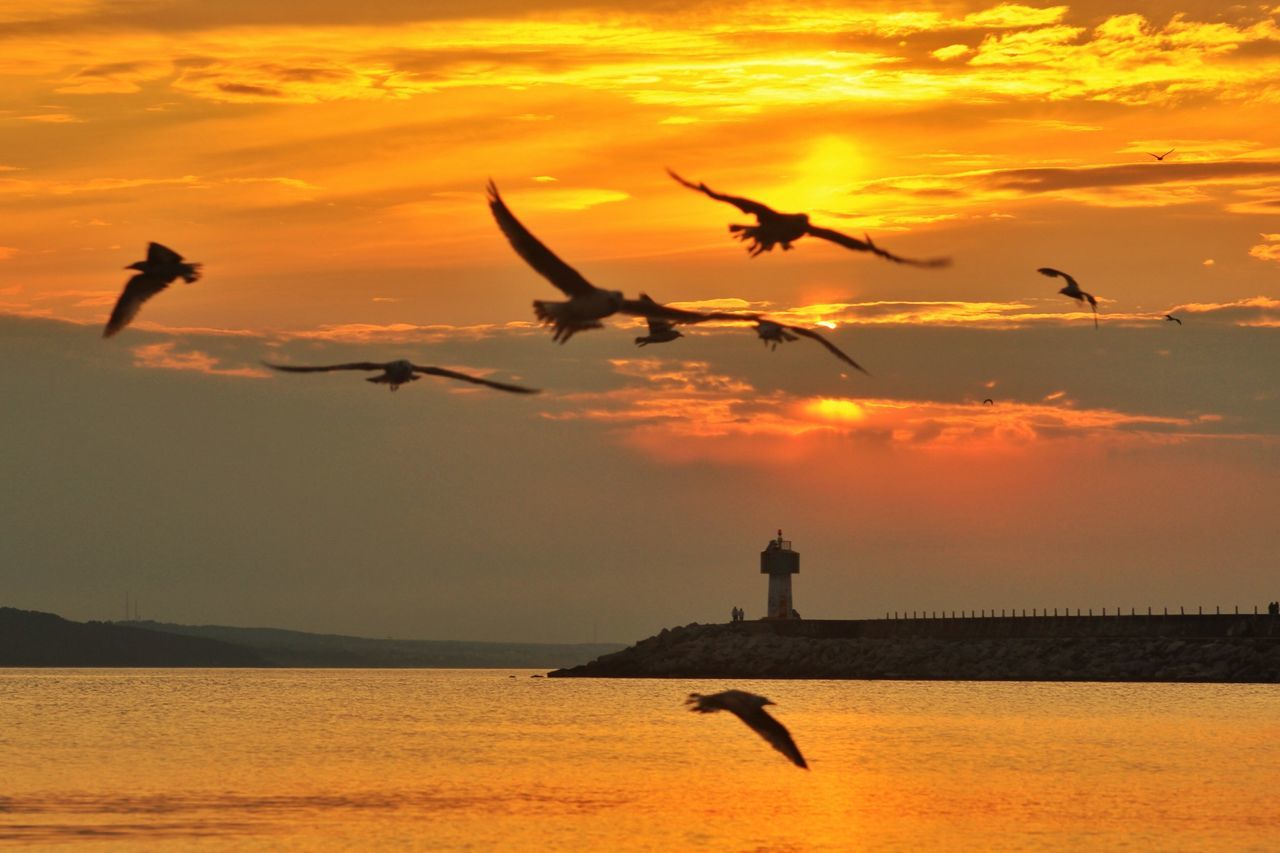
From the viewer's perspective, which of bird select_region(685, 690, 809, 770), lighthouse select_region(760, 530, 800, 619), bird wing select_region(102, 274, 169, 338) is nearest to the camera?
bird select_region(685, 690, 809, 770)

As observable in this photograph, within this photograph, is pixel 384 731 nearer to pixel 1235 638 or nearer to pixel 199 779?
pixel 199 779

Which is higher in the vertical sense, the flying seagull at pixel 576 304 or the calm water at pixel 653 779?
the flying seagull at pixel 576 304

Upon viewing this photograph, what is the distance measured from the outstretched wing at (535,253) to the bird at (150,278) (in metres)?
6.76

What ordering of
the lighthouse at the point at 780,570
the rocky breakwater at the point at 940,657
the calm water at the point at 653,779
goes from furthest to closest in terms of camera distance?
the lighthouse at the point at 780,570, the rocky breakwater at the point at 940,657, the calm water at the point at 653,779

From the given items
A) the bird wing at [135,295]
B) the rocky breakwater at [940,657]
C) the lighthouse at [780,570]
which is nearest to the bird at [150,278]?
the bird wing at [135,295]

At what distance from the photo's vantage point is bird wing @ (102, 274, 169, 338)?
28281mm

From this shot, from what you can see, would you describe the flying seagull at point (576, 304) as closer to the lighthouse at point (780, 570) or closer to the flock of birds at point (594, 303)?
the flock of birds at point (594, 303)

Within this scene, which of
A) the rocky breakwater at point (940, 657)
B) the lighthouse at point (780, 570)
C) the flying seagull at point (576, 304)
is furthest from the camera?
the lighthouse at point (780, 570)

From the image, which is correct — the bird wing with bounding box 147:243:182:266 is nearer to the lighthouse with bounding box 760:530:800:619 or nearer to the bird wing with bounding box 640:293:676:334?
the bird wing with bounding box 640:293:676:334

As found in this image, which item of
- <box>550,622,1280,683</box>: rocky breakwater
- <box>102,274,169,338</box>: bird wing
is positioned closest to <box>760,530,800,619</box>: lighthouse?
<box>550,622,1280,683</box>: rocky breakwater

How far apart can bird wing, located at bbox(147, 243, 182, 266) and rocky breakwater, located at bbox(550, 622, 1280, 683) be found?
88.7 meters

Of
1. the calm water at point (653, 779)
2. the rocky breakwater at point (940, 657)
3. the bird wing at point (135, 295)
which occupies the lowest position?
the calm water at point (653, 779)

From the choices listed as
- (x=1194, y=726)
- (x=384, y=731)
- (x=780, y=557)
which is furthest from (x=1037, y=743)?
(x=780, y=557)

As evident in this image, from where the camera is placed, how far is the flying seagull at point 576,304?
69.9ft
